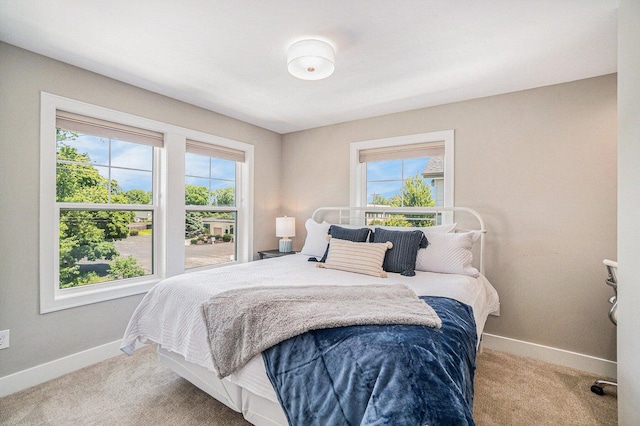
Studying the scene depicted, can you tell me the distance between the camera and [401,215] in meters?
Result: 3.53

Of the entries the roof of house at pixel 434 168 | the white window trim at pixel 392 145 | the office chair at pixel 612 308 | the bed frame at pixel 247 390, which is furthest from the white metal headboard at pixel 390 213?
the office chair at pixel 612 308

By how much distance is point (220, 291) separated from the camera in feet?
6.01

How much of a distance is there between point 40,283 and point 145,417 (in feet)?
4.35

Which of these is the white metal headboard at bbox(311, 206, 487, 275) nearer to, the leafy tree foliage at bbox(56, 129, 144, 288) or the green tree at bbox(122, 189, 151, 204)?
the green tree at bbox(122, 189, 151, 204)

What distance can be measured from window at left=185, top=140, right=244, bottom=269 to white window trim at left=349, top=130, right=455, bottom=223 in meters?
1.48

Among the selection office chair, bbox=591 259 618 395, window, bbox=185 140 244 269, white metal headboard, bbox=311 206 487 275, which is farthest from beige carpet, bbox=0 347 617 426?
window, bbox=185 140 244 269

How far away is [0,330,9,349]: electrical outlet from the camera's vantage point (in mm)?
2082

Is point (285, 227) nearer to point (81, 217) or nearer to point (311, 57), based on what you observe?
point (81, 217)

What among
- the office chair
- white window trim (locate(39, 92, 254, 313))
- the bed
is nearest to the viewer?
the bed

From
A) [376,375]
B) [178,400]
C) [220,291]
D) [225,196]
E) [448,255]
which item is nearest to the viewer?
[376,375]

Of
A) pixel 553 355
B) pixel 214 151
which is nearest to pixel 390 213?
pixel 553 355

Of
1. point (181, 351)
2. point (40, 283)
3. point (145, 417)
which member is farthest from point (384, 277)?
point (40, 283)

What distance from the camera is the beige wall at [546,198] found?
8.09 ft

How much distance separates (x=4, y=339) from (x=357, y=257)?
8.54 feet
